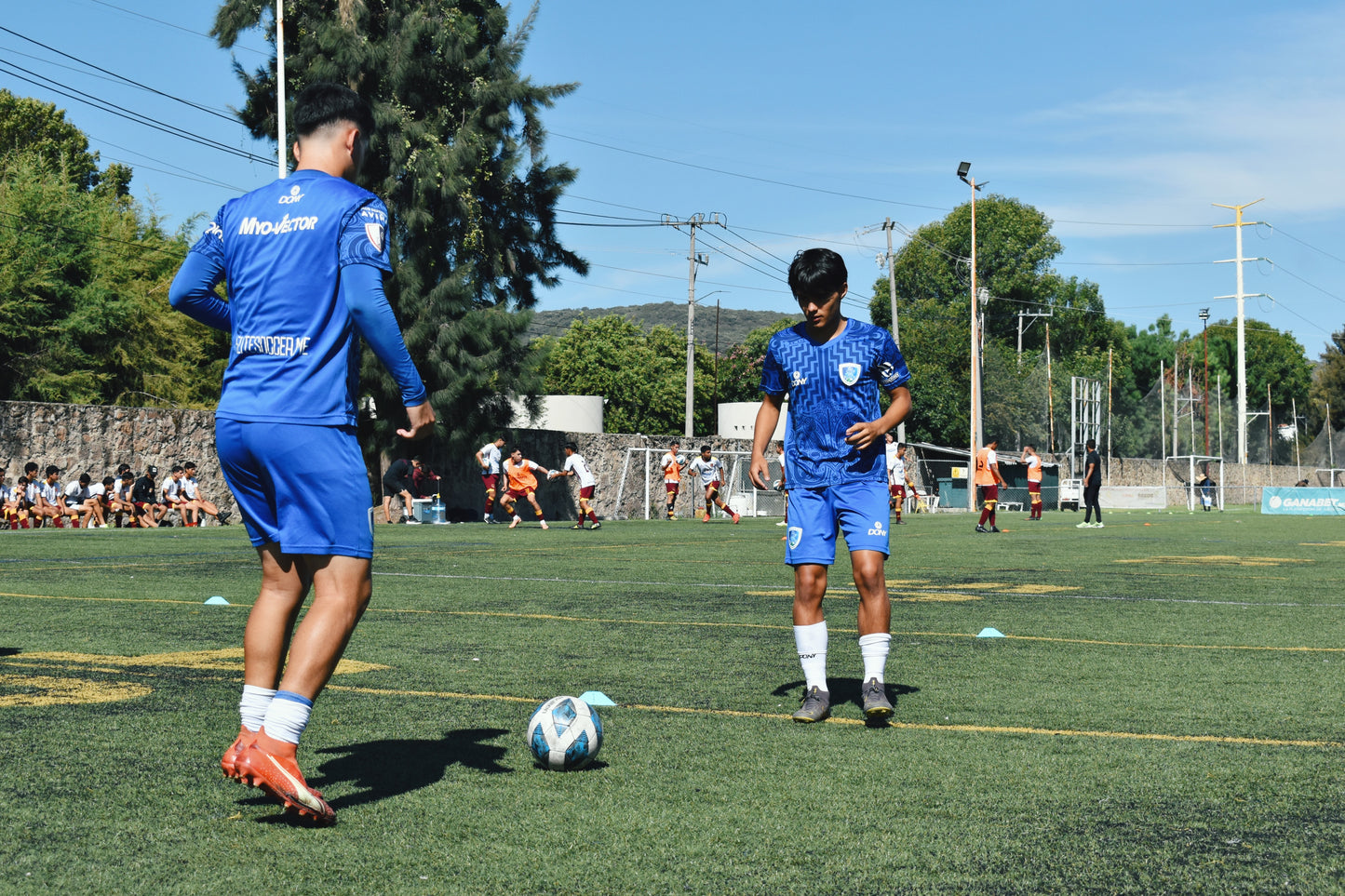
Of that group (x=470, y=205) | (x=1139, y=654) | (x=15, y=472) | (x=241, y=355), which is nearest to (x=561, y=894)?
(x=241, y=355)

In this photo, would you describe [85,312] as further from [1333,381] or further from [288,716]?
[1333,381]

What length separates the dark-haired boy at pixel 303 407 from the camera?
12.4 ft

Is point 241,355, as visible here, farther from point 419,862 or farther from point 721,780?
point 721,780

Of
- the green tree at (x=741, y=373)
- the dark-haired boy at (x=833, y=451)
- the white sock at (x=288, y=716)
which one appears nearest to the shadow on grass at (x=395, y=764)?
the white sock at (x=288, y=716)

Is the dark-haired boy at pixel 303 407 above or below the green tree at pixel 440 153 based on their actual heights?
below

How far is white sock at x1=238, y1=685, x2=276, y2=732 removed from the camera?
3.83 metres

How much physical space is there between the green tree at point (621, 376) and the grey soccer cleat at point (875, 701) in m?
78.2

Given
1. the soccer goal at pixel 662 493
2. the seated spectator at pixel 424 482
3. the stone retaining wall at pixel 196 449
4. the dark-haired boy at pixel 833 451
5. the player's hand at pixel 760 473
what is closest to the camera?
the dark-haired boy at pixel 833 451

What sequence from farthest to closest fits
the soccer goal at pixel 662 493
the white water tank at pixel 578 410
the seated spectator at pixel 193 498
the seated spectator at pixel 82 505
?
1. the white water tank at pixel 578 410
2. the soccer goal at pixel 662 493
3. the seated spectator at pixel 193 498
4. the seated spectator at pixel 82 505

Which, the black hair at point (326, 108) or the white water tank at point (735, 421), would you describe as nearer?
the black hair at point (326, 108)

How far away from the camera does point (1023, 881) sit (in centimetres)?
316

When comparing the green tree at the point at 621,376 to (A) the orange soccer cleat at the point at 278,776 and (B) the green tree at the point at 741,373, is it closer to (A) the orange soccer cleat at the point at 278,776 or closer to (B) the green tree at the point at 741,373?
(B) the green tree at the point at 741,373

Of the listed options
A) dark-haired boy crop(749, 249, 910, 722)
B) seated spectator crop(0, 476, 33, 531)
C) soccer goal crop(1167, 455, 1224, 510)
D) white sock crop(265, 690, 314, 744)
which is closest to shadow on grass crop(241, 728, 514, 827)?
white sock crop(265, 690, 314, 744)

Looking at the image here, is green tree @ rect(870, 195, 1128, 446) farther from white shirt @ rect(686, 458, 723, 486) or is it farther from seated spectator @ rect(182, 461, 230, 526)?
seated spectator @ rect(182, 461, 230, 526)
